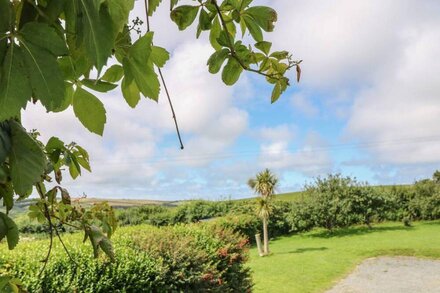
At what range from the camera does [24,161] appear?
1.68ft

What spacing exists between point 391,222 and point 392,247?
11.0 m

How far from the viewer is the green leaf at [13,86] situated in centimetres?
38

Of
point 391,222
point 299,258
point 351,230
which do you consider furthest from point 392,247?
point 391,222

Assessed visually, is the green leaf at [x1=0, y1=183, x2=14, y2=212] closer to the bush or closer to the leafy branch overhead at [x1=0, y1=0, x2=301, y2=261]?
the leafy branch overhead at [x1=0, y1=0, x2=301, y2=261]

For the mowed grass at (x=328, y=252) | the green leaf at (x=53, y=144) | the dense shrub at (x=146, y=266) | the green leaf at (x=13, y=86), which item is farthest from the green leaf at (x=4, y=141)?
the mowed grass at (x=328, y=252)

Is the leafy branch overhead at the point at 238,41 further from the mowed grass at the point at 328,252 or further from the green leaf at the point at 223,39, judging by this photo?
the mowed grass at the point at 328,252

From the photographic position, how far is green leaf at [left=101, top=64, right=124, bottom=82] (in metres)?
0.75

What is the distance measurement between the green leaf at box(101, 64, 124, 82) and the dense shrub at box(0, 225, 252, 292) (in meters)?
3.67

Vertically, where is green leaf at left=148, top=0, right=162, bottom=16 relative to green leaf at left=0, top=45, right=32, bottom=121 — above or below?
above

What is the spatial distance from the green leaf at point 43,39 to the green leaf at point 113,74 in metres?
0.36

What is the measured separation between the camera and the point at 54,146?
41.0 inches

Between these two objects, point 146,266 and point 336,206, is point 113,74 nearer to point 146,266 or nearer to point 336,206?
point 146,266

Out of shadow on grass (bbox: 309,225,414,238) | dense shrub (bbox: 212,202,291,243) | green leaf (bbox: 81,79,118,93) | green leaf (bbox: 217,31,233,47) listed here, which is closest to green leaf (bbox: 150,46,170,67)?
green leaf (bbox: 81,79,118,93)

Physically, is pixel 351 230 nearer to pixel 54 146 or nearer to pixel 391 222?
pixel 391 222
